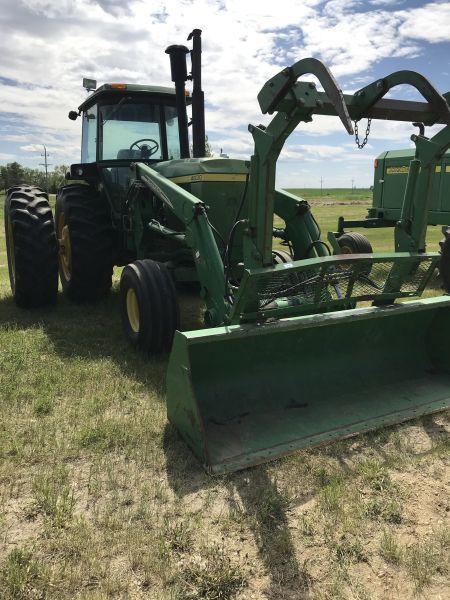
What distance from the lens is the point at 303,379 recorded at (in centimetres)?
377

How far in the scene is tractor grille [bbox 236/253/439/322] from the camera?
333 cm

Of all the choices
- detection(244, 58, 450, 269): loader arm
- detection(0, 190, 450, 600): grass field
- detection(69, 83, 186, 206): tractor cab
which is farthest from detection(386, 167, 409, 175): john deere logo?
detection(0, 190, 450, 600): grass field

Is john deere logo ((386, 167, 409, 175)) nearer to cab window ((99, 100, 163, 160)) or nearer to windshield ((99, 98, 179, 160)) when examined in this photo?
windshield ((99, 98, 179, 160))

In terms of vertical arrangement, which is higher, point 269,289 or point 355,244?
point 269,289

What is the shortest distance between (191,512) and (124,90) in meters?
4.88

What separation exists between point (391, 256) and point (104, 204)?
12.2 feet

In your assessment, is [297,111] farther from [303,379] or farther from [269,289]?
[303,379]

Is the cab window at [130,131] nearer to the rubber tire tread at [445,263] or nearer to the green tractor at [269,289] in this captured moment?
the green tractor at [269,289]

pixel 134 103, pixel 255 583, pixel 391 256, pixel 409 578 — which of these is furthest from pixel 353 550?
pixel 134 103

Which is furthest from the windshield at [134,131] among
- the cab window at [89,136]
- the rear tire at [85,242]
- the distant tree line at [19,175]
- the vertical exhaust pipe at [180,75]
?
the distant tree line at [19,175]

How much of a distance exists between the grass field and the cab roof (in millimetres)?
3627

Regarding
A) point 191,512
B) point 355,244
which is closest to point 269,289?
point 191,512

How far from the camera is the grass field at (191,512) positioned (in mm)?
2111

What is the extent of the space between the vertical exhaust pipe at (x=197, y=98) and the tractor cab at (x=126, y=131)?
388 millimetres
